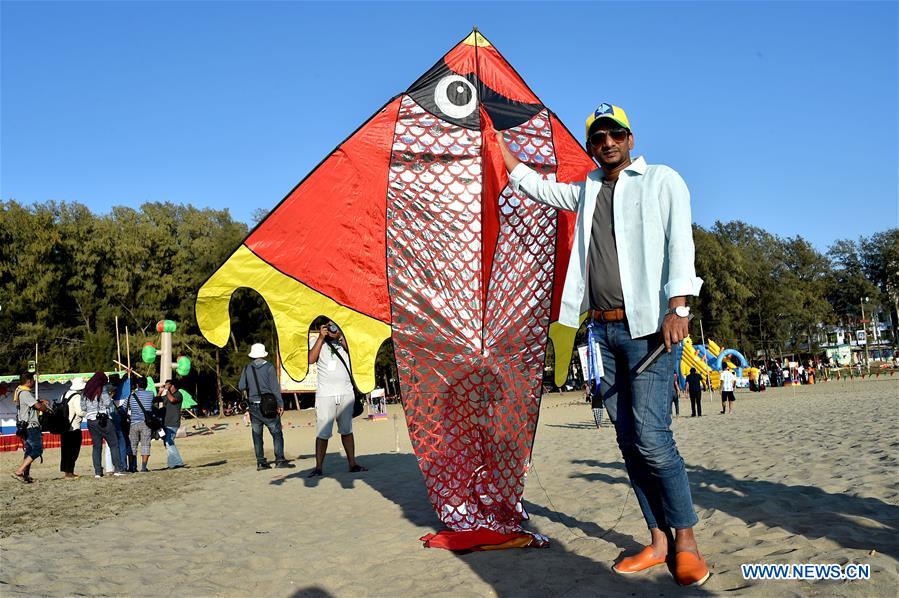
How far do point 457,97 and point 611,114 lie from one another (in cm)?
Result: 143

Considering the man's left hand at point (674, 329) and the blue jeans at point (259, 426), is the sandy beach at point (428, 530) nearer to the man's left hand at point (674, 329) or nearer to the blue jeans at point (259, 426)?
the blue jeans at point (259, 426)

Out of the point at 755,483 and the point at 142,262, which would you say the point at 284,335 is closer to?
the point at 755,483

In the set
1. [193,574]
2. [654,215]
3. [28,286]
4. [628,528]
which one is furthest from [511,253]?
[28,286]

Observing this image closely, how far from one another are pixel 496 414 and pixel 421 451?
57cm

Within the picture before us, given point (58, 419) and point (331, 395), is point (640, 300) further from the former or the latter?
point (58, 419)

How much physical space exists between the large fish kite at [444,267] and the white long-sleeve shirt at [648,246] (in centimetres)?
90

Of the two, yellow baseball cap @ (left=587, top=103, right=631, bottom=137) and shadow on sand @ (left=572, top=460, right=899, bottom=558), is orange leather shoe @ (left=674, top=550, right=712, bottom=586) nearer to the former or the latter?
shadow on sand @ (left=572, top=460, right=899, bottom=558)

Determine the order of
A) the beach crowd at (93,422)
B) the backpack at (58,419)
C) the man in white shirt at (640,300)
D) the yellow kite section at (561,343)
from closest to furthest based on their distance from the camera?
the man in white shirt at (640,300), the yellow kite section at (561,343), the backpack at (58,419), the beach crowd at (93,422)

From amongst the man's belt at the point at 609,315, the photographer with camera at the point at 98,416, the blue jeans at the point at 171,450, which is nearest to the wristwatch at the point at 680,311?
the man's belt at the point at 609,315

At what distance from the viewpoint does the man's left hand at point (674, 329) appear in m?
3.21

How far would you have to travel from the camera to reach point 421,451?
4.53 meters

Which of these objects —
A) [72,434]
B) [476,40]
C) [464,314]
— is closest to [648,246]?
[464,314]

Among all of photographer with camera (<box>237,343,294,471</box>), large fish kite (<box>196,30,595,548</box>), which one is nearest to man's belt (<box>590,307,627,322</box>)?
large fish kite (<box>196,30,595,548</box>)

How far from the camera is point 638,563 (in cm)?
350
